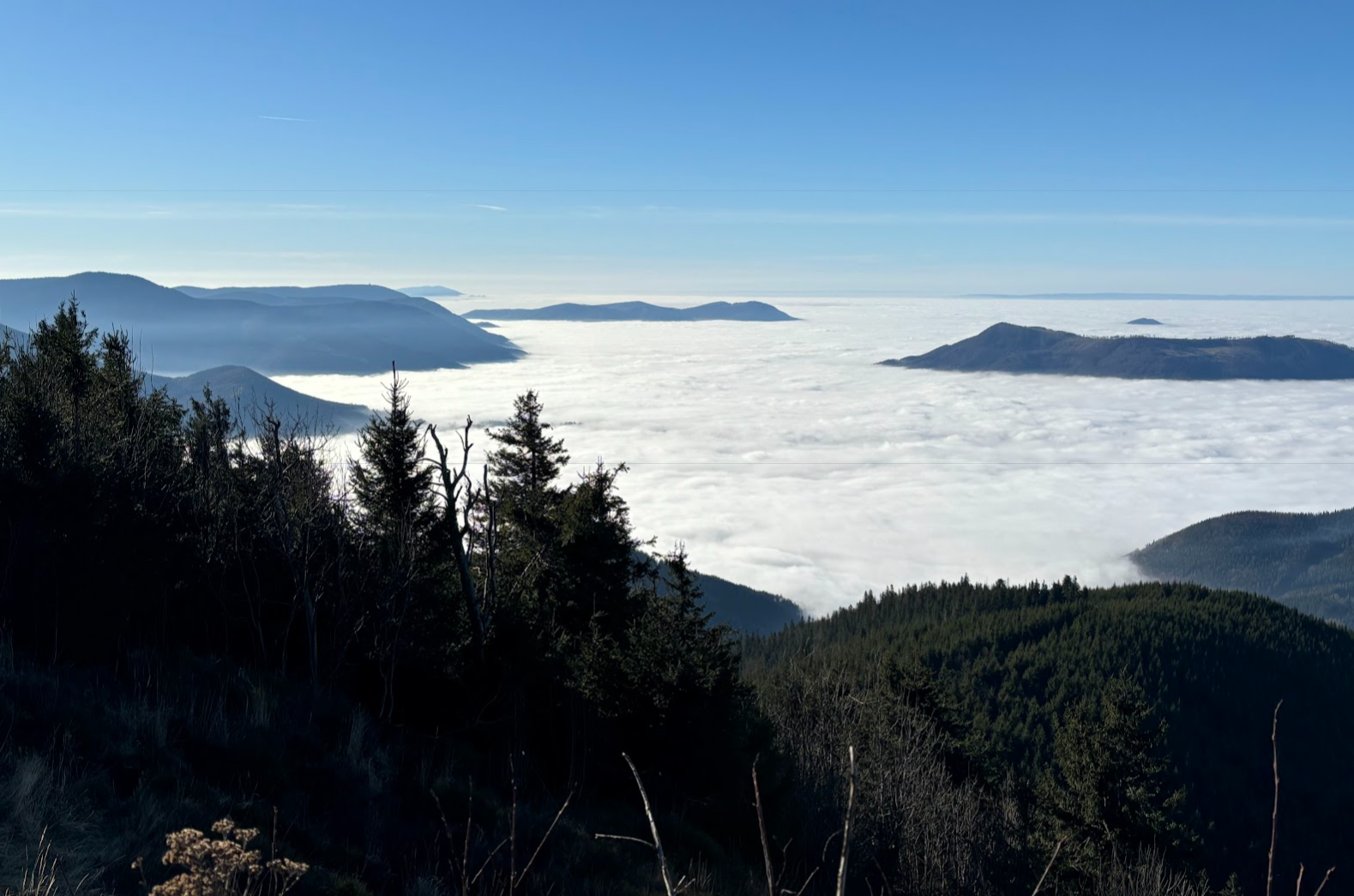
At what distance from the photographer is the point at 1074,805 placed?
103 ft

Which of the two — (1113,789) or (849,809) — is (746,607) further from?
(849,809)

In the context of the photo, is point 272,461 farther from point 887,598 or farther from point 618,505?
point 887,598

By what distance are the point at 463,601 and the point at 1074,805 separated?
25492 mm

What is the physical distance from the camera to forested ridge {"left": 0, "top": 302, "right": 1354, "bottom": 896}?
733cm

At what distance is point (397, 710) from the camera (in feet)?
46.0

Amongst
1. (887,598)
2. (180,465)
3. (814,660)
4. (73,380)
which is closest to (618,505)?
(180,465)

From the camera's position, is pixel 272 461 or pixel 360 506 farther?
pixel 360 506

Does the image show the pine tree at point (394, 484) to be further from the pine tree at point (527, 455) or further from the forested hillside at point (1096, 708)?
the forested hillside at point (1096, 708)

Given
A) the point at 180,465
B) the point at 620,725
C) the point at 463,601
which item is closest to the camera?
the point at 620,725

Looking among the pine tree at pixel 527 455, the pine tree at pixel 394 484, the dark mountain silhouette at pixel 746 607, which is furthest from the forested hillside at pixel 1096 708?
the dark mountain silhouette at pixel 746 607

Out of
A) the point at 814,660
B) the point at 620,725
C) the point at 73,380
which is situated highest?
the point at 73,380

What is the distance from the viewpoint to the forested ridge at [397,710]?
7332 millimetres

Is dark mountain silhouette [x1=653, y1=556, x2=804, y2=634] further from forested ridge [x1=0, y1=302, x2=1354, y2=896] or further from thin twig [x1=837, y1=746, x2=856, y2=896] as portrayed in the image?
thin twig [x1=837, y1=746, x2=856, y2=896]

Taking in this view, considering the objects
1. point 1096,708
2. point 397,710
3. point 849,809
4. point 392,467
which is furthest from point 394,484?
point 1096,708
